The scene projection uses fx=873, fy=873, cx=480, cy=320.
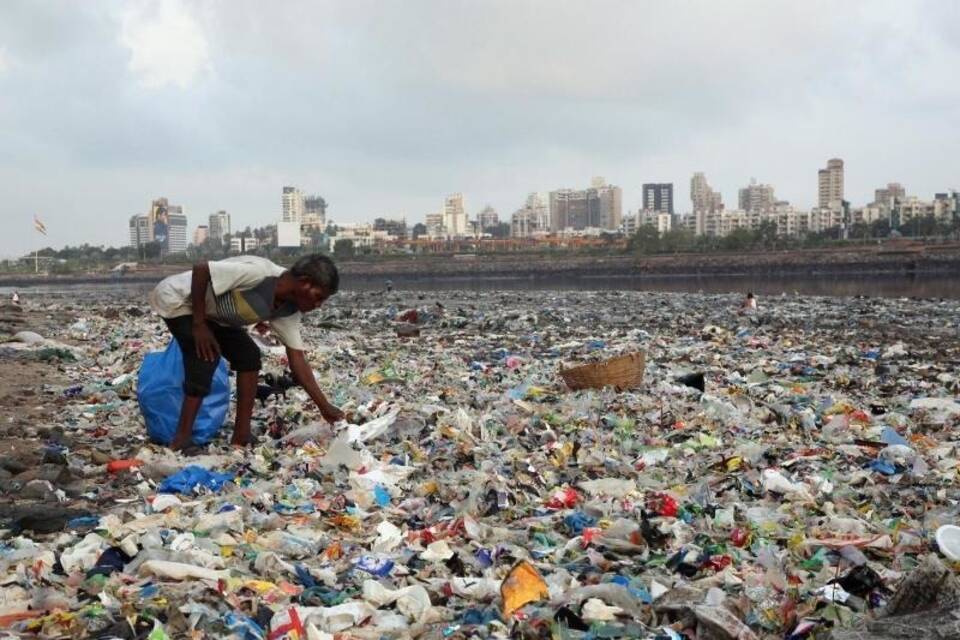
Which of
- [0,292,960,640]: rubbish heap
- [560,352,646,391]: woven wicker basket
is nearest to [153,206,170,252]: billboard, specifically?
[560,352,646,391]: woven wicker basket

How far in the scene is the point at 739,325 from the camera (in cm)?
1341

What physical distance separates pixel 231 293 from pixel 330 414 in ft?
3.04

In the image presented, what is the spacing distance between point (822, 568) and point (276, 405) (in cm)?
400

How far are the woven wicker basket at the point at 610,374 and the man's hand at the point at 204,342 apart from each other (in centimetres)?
289

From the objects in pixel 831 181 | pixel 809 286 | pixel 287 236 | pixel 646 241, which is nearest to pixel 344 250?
pixel 287 236

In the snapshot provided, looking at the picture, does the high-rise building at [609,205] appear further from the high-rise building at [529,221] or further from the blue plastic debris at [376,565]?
the blue plastic debris at [376,565]

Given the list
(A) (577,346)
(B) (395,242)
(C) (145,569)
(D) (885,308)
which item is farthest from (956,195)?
(C) (145,569)

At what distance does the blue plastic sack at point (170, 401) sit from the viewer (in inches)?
196

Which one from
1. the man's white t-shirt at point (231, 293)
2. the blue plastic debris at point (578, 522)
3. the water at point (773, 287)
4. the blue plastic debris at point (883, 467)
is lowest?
the water at point (773, 287)

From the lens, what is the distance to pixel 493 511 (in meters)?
3.66

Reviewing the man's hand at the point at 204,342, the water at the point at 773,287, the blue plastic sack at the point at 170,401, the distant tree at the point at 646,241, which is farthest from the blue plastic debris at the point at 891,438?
the distant tree at the point at 646,241

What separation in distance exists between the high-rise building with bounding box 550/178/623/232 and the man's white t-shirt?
608ft

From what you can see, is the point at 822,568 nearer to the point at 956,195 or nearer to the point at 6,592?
the point at 6,592

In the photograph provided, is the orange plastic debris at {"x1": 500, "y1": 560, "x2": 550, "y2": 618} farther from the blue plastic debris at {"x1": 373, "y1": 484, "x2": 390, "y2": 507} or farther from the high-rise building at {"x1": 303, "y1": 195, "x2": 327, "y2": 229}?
the high-rise building at {"x1": 303, "y1": 195, "x2": 327, "y2": 229}
